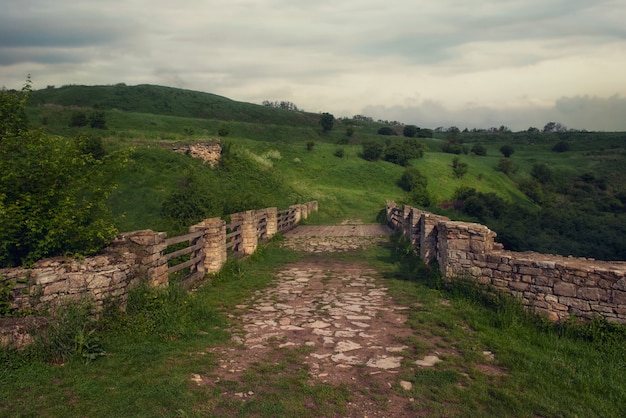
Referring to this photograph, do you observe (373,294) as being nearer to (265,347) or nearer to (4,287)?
(265,347)

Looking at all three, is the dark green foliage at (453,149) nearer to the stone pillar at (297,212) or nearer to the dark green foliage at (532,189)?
the dark green foliage at (532,189)

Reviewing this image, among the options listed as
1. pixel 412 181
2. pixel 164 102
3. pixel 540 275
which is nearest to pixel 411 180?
pixel 412 181

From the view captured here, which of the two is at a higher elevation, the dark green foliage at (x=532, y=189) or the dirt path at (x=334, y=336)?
the dirt path at (x=334, y=336)

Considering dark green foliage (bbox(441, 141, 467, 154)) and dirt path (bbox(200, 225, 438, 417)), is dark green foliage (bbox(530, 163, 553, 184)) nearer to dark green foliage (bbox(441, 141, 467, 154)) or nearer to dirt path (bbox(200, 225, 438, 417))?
dark green foliage (bbox(441, 141, 467, 154))

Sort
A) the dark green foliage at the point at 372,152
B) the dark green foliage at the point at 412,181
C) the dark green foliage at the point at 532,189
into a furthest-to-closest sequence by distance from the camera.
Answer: the dark green foliage at the point at 532,189, the dark green foliage at the point at 372,152, the dark green foliage at the point at 412,181

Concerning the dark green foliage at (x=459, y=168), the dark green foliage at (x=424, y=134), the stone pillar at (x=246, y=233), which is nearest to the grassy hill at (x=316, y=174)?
the dark green foliage at (x=459, y=168)

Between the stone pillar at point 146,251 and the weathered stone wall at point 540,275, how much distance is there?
5.61m

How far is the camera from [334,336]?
597cm

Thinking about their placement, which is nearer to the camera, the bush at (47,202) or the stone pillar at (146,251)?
the bush at (47,202)

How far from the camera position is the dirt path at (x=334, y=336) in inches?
174

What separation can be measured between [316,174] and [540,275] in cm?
3658

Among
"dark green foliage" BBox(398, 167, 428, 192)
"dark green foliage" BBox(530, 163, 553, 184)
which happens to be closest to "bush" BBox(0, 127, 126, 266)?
"dark green foliage" BBox(398, 167, 428, 192)

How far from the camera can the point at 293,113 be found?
319 feet

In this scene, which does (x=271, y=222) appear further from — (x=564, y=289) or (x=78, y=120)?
(x=78, y=120)
